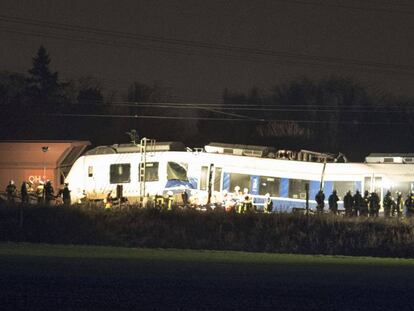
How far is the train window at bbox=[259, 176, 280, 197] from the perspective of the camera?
159ft

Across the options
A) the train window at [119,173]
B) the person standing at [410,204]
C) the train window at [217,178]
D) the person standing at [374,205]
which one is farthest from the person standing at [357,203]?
the train window at [119,173]

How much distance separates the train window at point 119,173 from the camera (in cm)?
4912

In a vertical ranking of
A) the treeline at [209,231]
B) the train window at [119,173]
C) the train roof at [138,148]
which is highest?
the train roof at [138,148]

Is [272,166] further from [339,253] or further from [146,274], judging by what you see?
[146,274]

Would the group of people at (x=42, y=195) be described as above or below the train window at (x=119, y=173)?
below

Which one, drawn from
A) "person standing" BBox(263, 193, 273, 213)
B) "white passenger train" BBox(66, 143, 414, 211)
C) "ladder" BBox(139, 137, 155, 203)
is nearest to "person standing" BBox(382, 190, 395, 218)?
"white passenger train" BBox(66, 143, 414, 211)

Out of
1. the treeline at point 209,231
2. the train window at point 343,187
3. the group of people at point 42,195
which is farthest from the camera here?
the train window at point 343,187

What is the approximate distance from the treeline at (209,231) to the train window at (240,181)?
9383mm

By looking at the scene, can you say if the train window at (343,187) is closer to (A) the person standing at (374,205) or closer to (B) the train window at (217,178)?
(A) the person standing at (374,205)

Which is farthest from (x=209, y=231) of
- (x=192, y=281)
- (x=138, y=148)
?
(x=192, y=281)

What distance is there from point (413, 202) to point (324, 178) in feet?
18.4

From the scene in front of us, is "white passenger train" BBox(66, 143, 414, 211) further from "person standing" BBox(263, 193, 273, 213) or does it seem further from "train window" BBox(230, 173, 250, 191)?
"person standing" BBox(263, 193, 273, 213)

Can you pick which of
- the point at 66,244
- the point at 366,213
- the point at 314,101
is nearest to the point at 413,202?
the point at 366,213

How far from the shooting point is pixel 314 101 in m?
112
